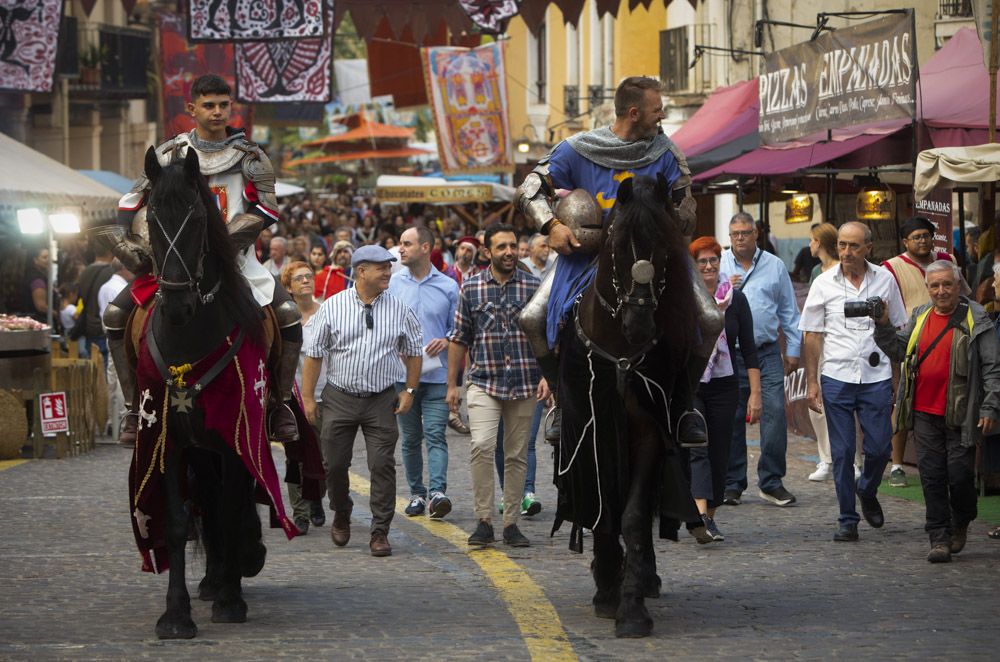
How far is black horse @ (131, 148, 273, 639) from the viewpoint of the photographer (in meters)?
7.55

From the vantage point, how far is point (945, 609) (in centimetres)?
823

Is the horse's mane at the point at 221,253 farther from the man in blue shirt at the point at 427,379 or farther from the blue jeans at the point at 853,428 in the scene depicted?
the blue jeans at the point at 853,428

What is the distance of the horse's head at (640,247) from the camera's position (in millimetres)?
7395

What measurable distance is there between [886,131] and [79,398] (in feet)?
Result: 28.2

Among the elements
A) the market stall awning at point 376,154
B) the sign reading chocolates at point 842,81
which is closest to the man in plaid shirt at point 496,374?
the sign reading chocolates at point 842,81

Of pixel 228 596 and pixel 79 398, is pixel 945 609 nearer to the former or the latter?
pixel 228 596

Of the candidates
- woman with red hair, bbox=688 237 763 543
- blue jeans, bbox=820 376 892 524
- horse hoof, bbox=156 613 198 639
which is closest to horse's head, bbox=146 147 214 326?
horse hoof, bbox=156 613 198 639

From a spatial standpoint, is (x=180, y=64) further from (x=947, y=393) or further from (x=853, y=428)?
(x=947, y=393)

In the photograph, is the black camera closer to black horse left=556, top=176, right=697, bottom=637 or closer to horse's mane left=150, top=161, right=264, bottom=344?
black horse left=556, top=176, right=697, bottom=637

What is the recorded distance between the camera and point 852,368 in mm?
10766

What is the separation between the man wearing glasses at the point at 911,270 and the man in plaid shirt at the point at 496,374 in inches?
144

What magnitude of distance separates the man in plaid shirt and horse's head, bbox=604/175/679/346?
2943mm

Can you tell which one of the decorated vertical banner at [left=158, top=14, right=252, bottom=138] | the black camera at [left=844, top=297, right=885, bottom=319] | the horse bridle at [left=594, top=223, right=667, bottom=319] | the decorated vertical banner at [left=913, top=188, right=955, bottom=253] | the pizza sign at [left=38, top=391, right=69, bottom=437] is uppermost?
the decorated vertical banner at [left=158, top=14, right=252, bottom=138]

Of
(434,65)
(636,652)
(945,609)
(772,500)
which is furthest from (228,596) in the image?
(434,65)
